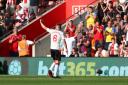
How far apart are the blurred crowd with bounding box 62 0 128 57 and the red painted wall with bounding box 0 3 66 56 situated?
2700mm

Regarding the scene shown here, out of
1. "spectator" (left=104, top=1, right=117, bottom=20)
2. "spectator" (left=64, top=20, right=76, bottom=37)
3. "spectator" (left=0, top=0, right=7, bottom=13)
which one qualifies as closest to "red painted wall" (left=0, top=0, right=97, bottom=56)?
"spectator" (left=0, top=0, right=7, bottom=13)

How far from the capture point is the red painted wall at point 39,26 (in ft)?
96.8

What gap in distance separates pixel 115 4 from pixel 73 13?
3.19 meters

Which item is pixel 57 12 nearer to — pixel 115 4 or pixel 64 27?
pixel 64 27

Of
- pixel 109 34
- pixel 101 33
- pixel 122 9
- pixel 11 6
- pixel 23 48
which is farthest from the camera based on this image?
pixel 11 6

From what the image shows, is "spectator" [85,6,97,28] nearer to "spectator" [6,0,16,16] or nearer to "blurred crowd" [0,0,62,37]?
"blurred crowd" [0,0,62,37]

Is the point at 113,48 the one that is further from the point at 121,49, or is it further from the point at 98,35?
the point at 98,35

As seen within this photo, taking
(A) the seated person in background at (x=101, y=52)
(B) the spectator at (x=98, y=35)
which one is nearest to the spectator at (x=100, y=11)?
(B) the spectator at (x=98, y=35)

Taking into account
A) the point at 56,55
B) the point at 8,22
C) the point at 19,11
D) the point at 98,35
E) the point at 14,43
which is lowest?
the point at 56,55

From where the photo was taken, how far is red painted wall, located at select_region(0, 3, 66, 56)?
96.8 feet

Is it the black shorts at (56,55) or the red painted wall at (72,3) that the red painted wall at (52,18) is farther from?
the black shorts at (56,55)

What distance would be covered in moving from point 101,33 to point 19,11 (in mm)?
5422

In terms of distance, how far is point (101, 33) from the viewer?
27266 millimetres

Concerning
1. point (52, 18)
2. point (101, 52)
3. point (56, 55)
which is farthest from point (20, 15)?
point (56, 55)
